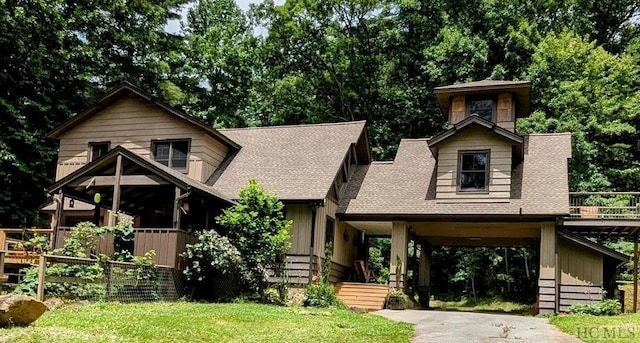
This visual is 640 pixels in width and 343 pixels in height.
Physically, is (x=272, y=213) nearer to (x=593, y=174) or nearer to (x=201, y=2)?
(x=593, y=174)

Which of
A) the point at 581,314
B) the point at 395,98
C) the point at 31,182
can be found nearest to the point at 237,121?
the point at 395,98

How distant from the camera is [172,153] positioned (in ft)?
65.8

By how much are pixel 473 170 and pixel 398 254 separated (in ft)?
11.1

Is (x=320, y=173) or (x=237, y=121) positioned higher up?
(x=237, y=121)

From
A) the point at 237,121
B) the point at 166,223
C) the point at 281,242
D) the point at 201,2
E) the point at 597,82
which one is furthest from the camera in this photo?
the point at 201,2

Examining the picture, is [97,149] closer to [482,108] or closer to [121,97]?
[121,97]

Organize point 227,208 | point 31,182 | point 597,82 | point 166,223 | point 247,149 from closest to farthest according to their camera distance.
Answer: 1. point 227,208
2. point 166,223
3. point 247,149
4. point 31,182
5. point 597,82

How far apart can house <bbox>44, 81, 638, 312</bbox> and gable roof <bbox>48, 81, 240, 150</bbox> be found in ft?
0.19

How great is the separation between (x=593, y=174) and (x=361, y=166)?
36.8ft

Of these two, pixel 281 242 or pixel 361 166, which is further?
pixel 361 166

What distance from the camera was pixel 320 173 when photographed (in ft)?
61.8

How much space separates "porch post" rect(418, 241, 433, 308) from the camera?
22.5m

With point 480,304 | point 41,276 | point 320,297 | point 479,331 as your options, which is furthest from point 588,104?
point 41,276

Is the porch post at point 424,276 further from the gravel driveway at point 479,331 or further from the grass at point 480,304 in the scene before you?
the gravel driveway at point 479,331
